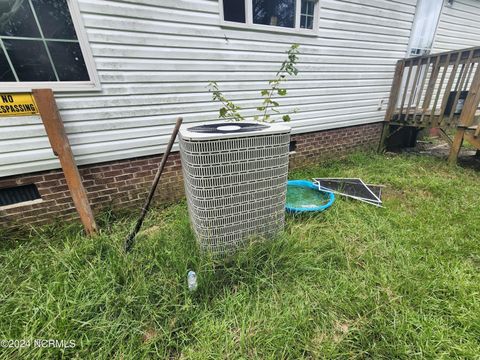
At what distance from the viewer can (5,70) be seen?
194cm

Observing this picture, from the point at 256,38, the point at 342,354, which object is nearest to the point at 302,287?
the point at 342,354

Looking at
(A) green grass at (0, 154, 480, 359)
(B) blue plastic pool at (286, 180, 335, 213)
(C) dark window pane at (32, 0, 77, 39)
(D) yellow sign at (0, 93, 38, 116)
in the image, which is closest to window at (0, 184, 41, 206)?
(A) green grass at (0, 154, 480, 359)

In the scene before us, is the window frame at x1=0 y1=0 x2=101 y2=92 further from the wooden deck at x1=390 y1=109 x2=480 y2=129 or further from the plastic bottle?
the wooden deck at x1=390 y1=109 x2=480 y2=129

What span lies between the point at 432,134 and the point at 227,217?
25.3ft

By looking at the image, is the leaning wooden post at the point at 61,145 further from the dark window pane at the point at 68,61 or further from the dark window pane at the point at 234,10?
the dark window pane at the point at 234,10

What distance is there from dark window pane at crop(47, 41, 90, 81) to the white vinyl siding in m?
0.18

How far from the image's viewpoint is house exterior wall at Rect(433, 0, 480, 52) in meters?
4.76

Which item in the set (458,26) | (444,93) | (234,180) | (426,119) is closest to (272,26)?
(234,180)

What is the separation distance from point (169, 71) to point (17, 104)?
1.49 m

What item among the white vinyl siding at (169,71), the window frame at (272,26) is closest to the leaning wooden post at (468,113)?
the white vinyl siding at (169,71)

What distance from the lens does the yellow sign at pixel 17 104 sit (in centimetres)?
192

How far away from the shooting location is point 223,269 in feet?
5.58

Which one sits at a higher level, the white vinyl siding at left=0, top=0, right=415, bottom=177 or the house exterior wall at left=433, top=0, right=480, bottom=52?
the house exterior wall at left=433, top=0, right=480, bottom=52

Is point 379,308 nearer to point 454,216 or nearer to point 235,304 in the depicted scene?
point 235,304
